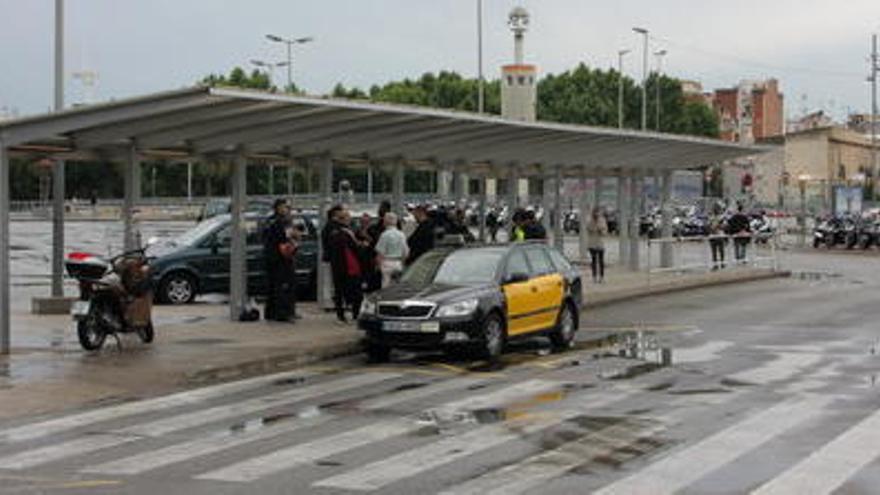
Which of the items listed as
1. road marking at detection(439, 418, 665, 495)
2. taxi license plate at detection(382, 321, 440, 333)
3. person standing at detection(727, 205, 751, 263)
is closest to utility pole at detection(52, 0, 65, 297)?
taxi license plate at detection(382, 321, 440, 333)

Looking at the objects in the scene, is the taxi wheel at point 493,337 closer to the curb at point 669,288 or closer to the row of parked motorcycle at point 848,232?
the curb at point 669,288

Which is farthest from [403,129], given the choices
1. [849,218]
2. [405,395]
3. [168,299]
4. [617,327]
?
[849,218]

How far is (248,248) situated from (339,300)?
15.1 feet

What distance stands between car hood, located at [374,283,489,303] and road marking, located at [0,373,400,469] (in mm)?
1498

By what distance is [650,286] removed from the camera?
2973cm

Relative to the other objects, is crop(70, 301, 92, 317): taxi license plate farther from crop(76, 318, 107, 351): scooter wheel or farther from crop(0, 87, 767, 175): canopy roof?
crop(0, 87, 767, 175): canopy roof

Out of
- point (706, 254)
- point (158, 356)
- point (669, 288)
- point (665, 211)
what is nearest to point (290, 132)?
point (158, 356)

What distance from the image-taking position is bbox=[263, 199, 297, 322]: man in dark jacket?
20234 millimetres

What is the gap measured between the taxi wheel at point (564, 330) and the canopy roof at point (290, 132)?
357cm

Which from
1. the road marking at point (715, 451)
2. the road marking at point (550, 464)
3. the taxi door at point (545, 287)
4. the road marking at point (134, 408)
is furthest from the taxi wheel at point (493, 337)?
the road marking at point (550, 464)

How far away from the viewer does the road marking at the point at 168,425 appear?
10102mm

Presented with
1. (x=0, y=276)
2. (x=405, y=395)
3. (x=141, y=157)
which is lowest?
(x=405, y=395)

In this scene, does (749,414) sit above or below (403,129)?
below

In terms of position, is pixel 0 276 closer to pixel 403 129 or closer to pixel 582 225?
pixel 403 129
